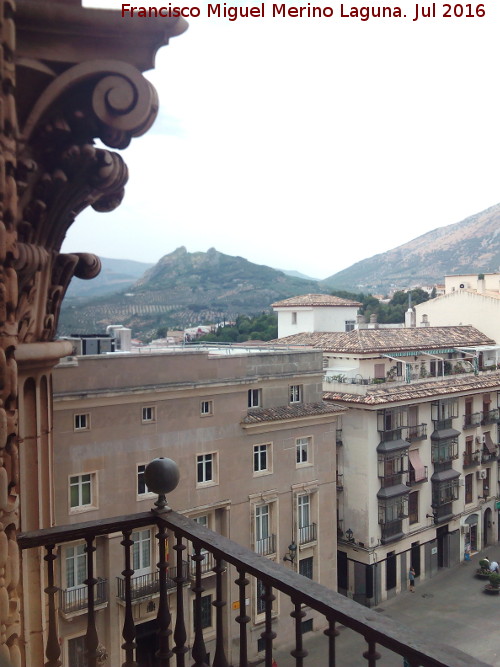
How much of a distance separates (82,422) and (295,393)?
736cm

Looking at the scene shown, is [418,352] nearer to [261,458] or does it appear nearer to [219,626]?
[261,458]

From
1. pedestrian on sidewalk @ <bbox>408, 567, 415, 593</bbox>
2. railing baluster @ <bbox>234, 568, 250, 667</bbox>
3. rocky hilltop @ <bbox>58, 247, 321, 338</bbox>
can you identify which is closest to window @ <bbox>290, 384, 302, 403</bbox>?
pedestrian on sidewalk @ <bbox>408, 567, 415, 593</bbox>

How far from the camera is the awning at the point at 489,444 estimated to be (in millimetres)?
29172

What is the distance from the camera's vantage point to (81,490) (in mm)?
14820

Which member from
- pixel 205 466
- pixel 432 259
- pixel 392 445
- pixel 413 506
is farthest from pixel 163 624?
pixel 432 259

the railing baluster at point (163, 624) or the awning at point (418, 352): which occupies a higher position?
the railing baluster at point (163, 624)

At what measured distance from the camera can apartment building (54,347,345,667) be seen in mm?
14602

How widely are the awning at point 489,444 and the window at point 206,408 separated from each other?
1679 cm

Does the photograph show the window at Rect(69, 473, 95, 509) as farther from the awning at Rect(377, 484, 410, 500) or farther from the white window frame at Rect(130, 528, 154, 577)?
the awning at Rect(377, 484, 410, 500)

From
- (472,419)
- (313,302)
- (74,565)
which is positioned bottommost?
(74,565)

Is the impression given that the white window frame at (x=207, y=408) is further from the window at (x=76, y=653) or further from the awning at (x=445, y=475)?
the awning at (x=445, y=475)

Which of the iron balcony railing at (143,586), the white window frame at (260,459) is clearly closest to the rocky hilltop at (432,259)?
the white window frame at (260,459)

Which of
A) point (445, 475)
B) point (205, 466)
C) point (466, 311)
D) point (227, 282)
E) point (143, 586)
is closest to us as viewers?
point (143, 586)

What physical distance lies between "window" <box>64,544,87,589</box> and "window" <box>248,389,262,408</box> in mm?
6297
